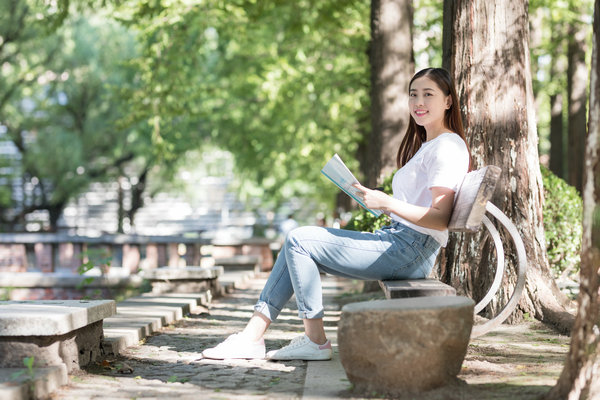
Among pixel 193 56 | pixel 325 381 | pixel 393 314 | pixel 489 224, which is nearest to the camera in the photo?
pixel 393 314

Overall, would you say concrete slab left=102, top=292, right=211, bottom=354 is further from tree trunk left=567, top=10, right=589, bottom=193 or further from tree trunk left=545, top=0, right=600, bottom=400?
tree trunk left=567, top=10, right=589, bottom=193

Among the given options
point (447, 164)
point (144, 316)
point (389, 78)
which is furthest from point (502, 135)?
point (389, 78)

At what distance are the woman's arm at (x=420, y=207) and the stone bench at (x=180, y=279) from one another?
6.26 metres

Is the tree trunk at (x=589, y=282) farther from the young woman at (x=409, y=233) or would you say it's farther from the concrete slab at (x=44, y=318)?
the concrete slab at (x=44, y=318)

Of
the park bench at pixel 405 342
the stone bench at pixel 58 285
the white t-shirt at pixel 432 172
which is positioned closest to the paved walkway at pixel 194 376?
the park bench at pixel 405 342

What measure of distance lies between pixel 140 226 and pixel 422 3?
23738 millimetres

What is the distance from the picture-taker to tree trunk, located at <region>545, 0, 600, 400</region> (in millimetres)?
3799

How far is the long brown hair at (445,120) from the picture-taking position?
16.9 ft

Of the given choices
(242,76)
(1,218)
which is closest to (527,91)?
(242,76)

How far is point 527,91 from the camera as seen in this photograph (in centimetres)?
710

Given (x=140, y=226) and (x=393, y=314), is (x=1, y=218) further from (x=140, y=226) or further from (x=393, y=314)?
(x=393, y=314)

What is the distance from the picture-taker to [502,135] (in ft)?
22.7

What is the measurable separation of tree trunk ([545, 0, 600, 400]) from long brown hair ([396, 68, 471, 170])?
136 centimetres

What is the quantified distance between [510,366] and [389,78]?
731 centimetres
